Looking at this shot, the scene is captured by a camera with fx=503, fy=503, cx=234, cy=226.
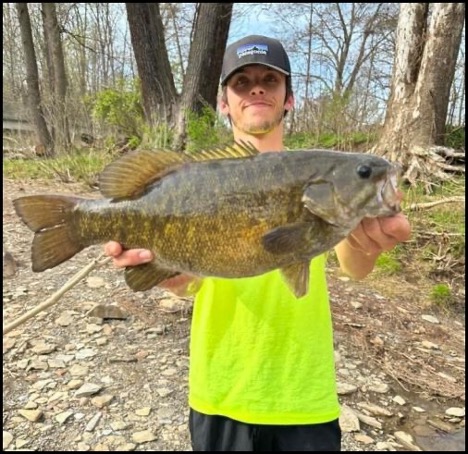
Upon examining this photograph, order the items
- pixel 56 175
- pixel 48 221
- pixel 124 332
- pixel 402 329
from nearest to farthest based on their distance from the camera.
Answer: pixel 48 221 → pixel 124 332 → pixel 402 329 → pixel 56 175


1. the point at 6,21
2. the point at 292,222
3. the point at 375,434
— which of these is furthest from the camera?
the point at 6,21

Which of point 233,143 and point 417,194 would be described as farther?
point 417,194

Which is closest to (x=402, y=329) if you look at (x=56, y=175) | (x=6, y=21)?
(x=56, y=175)

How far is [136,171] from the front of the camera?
1838mm

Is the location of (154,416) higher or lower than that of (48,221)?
lower

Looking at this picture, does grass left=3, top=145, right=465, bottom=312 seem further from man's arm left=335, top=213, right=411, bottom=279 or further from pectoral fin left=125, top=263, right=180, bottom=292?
pectoral fin left=125, top=263, right=180, bottom=292

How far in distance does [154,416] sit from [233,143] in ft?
7.45

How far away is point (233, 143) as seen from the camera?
A: 5.79 feet

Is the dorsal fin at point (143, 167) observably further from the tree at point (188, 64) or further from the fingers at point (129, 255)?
the tree at point (188, 64)

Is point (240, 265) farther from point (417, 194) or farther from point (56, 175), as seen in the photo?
point (56, 175)

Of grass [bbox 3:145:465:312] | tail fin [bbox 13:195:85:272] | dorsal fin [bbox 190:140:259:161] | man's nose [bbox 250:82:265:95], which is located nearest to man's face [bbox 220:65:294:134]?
man's nose [bbox 250:82:265:95]

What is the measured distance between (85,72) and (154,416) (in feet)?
62.4

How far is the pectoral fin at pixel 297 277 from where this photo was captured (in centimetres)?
169

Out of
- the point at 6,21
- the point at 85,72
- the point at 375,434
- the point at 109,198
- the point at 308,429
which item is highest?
the point at 6,21
